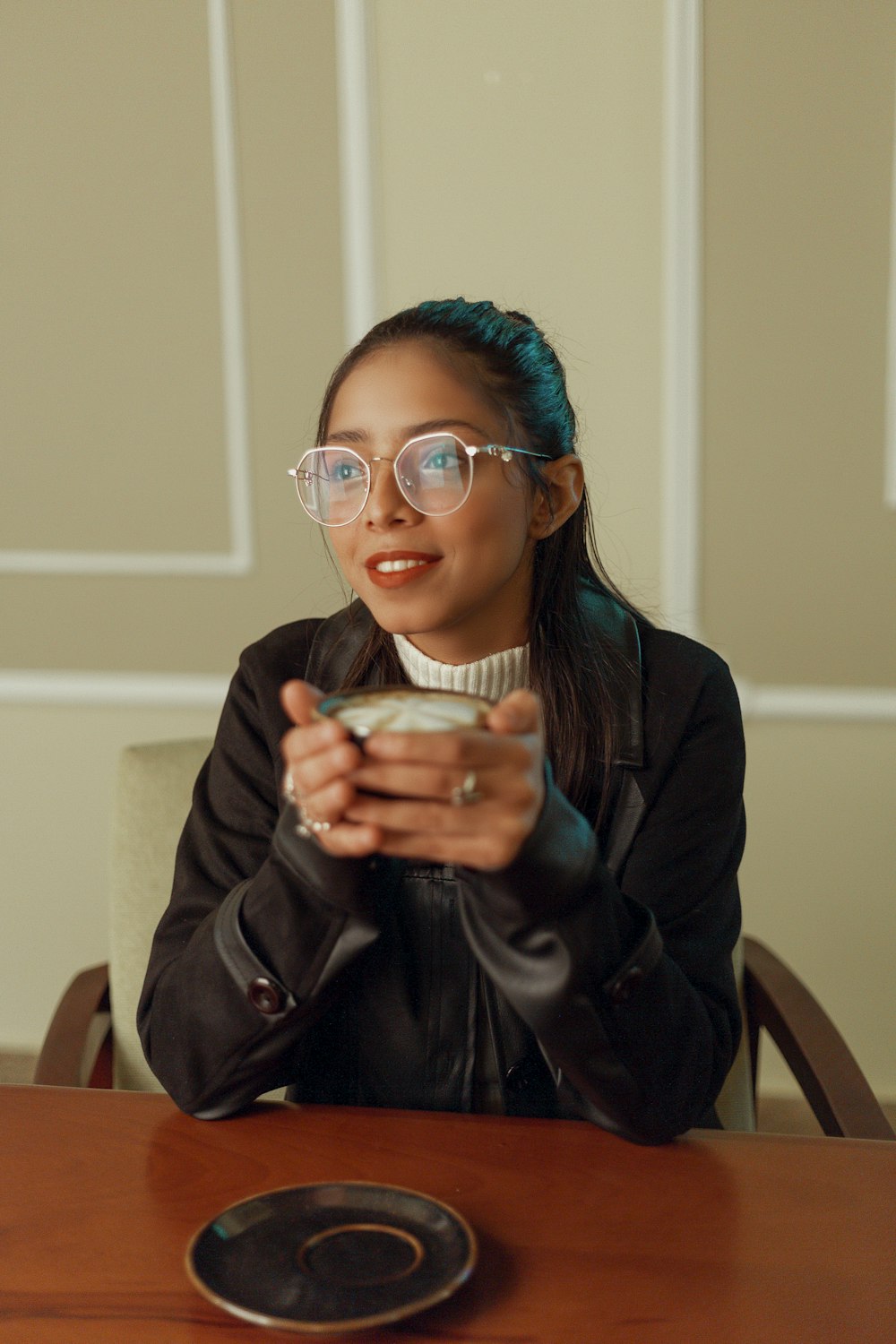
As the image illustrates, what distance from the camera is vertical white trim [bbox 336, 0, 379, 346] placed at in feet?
8.32

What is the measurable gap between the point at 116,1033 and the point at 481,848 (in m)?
0.96

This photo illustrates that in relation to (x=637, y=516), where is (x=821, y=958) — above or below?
below

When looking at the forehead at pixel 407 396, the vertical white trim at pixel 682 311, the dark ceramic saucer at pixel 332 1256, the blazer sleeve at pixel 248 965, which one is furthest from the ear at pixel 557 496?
the vertical white trim at pixel 682 311

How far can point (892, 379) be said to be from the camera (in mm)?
2443

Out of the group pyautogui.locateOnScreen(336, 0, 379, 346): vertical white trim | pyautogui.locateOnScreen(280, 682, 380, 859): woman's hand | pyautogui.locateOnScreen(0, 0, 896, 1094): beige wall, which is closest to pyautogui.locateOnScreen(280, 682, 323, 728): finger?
pyautogui.locateOnScreen(280, 682, 380, 859): woman's hand

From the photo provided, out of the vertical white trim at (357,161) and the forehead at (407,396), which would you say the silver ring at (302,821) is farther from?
the vertical white trim at (357,161)

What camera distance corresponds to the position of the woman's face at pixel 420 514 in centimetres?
124

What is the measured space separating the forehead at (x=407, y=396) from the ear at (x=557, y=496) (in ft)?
0.36

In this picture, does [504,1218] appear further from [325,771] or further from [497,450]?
[497,450]

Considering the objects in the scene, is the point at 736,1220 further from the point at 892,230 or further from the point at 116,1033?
the point at 892,230

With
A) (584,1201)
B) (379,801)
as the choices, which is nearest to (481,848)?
(379,801)

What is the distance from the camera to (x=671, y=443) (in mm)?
2533

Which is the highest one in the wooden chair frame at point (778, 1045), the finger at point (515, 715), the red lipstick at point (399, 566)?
the red lipstick at point (399, 566)

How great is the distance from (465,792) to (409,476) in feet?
1.62
